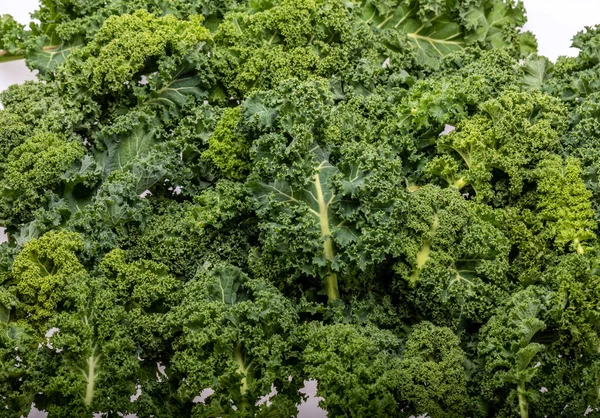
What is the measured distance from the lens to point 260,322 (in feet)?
17.9

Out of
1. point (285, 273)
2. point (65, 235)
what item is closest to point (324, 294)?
point (285, 273)

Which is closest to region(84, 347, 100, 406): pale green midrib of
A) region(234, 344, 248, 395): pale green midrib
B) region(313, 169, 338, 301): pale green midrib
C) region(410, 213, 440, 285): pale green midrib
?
region(234, 344, 248, 395): pale green midrib

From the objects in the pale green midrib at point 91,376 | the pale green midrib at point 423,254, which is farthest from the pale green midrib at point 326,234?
the pale green midrib at point 91,376

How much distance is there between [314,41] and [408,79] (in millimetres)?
647

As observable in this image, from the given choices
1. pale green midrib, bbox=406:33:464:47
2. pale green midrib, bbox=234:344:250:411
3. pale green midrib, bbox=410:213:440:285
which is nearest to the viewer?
pale green midrib, bbox=234:344:250:411

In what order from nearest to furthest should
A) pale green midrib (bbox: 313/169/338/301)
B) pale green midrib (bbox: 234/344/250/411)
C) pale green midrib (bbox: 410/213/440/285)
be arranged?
pale green midrib (bbox: 234/344/250/411) → pale green midrib (bbox: 313/169/338/301) → pale green midrib (bbox: 410/213/440/285)

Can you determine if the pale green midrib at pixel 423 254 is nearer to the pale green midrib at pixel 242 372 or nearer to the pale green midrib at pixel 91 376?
the pale green midrib at pixel 242 372

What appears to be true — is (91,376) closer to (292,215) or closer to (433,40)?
(292,215)

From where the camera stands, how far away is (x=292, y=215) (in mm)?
5543

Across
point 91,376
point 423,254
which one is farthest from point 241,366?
point 423,254

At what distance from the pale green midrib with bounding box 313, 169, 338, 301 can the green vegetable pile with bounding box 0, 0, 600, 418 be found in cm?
1

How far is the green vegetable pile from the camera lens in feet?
17.8

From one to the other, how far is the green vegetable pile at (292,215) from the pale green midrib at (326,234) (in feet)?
0.04

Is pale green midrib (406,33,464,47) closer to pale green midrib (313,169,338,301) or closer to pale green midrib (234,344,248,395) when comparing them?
pale green midrib (313,169,338,301)
